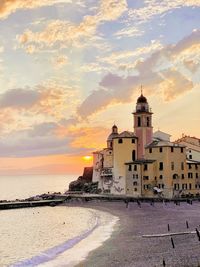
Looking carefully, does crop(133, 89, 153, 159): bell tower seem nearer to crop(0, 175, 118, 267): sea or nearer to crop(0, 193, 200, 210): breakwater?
crop(0, 193, 200, 210): breakwater

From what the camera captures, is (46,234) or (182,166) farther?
(182,166)

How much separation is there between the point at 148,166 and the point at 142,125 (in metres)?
11.4

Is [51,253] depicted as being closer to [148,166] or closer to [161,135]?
[148,166]

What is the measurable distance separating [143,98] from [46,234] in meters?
52.5

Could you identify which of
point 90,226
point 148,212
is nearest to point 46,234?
point 90,226

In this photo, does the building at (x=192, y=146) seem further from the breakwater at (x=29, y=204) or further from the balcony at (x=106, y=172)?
the breakwater at (x=29, y=204)

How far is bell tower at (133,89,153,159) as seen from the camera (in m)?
102

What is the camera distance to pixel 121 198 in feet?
312

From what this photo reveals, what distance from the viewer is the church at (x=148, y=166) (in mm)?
95250

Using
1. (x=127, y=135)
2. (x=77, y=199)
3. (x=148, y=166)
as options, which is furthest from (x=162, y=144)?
(x=77, y=199)

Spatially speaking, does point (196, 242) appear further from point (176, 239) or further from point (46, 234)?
point (46, 234)

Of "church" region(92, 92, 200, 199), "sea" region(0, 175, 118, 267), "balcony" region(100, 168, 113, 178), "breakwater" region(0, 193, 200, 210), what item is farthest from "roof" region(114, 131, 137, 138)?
"sea" region(0, 175, 118, 267)

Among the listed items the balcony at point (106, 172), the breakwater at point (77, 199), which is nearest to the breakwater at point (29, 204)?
the breakwater at point (77, 199)

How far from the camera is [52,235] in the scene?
196ft
